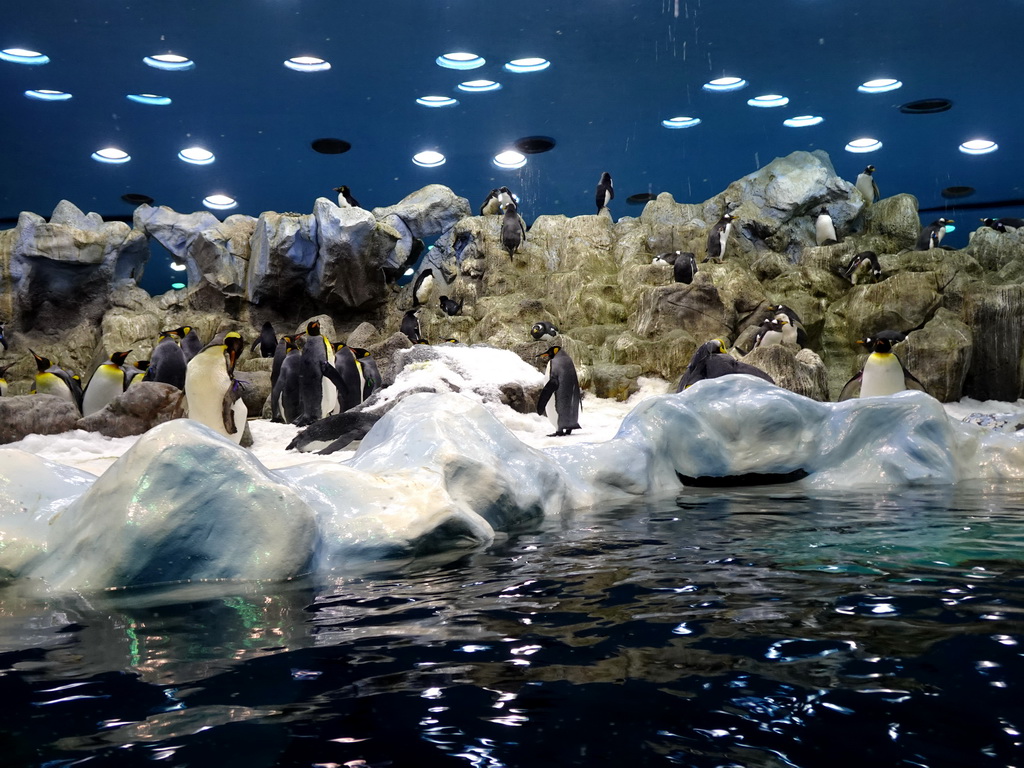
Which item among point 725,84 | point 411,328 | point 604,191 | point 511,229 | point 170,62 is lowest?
point 411,328

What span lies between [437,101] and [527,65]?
6.81 ft

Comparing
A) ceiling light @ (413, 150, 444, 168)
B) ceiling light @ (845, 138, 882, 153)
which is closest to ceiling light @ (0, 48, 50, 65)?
ceiling light @ (413, 150, 444, 168)

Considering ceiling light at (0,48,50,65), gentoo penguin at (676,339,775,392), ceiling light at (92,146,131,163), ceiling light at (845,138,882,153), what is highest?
ceiling light at (0,48,50,65)

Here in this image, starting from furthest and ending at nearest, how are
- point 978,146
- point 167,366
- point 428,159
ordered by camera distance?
point 428,159 < point 978,146 < point 167,366

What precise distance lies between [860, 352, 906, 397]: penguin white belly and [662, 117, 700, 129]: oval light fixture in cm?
829

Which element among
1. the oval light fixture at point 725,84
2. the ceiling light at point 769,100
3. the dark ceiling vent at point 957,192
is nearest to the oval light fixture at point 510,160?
the oval light fixture at point 725,84

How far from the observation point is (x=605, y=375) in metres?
11.5

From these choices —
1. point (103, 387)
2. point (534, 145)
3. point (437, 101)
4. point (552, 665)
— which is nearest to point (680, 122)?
point (534, 145)

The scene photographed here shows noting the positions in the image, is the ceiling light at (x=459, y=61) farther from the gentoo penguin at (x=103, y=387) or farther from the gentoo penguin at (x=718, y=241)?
the gentoo penguin at (x=103, y=387)

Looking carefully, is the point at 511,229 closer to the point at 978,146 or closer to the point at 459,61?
the point at 459,61

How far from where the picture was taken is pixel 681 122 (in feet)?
51.6

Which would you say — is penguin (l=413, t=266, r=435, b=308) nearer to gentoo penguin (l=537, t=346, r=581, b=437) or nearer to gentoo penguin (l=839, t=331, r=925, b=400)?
gentoo penguin (l=537, t=346, r=581, b=437)

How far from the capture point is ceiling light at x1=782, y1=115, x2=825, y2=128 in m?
15.8

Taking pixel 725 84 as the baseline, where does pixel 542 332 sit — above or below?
below
